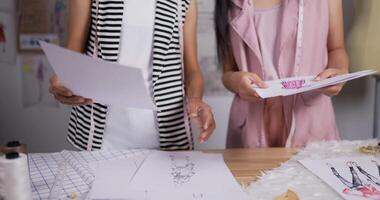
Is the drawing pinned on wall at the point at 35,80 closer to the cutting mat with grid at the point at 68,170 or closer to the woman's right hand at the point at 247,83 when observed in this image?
the cutting mat with grid at the point at 68,170

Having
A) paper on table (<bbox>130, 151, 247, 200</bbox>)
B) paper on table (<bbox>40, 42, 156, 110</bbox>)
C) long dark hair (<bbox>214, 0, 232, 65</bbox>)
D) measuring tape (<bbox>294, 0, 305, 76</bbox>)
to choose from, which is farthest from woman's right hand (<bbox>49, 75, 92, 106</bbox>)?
measuring tape (<bbox>294, 0, 305, 76</bbox>)

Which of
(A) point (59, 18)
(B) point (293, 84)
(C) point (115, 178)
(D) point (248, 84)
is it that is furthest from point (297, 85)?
(A) point (59, 18)

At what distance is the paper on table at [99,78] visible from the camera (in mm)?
646

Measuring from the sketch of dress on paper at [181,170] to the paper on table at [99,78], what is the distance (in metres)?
0.17

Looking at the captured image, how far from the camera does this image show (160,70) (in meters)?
0.96

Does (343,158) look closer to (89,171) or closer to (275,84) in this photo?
(275,84)

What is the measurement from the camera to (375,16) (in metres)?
1.46

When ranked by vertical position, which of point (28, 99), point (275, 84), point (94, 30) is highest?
point (94, 30)

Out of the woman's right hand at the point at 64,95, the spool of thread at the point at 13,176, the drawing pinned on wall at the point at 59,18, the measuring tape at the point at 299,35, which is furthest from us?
the drawing pinned on wall at the point at 59,18

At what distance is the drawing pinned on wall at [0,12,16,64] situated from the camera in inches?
67.5

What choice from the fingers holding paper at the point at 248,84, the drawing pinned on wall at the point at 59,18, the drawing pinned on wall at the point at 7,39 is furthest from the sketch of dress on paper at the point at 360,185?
the drawing pinned on wall at the point at 7,39

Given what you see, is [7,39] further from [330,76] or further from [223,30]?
[330,76]

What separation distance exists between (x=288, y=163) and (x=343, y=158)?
0.13 m

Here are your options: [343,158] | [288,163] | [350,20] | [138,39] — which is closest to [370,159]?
[343,158]
